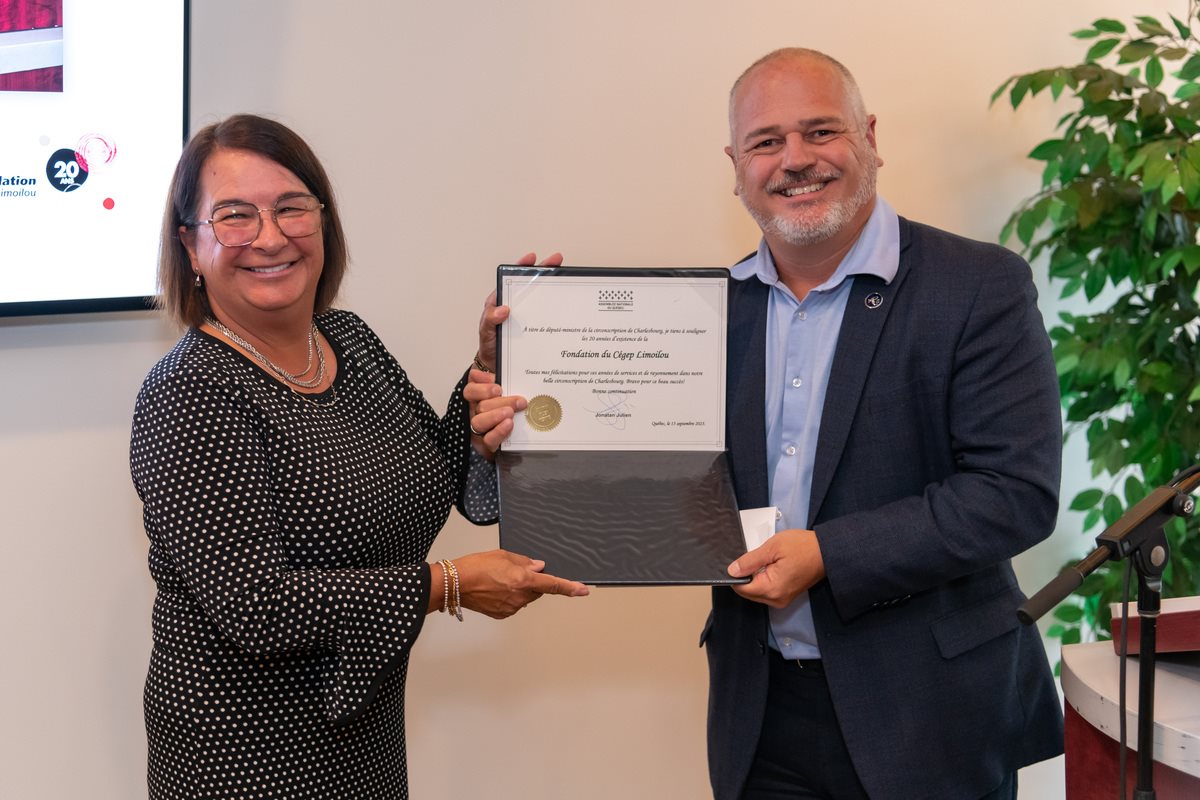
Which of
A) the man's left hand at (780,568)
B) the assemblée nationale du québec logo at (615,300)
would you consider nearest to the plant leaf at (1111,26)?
the assemblée nationale du québec logo at (615,300)

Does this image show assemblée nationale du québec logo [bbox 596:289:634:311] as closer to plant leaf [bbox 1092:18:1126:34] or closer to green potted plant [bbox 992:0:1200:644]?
green potted plant [bbox 992:0:1200:644]

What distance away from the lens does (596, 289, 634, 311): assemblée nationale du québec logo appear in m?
1.98

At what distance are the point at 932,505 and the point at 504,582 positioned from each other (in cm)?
65

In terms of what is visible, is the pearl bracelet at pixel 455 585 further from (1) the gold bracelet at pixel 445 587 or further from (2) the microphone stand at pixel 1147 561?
(2) the microphone stand at pixel 1147 561

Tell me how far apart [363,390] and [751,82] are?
2.73ft

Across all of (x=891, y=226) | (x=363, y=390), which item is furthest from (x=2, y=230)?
(x=891, y=226)

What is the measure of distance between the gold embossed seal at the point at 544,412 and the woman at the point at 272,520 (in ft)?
0.17

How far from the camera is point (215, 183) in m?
1.81

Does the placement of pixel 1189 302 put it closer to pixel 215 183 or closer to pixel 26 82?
pixel 215 183

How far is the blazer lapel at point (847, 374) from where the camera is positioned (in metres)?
1.81

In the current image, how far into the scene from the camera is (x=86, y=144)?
224 centimetres

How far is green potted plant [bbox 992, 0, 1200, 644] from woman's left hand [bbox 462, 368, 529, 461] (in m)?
1.73

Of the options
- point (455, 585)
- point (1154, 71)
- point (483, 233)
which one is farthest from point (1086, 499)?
point (455, 585)
